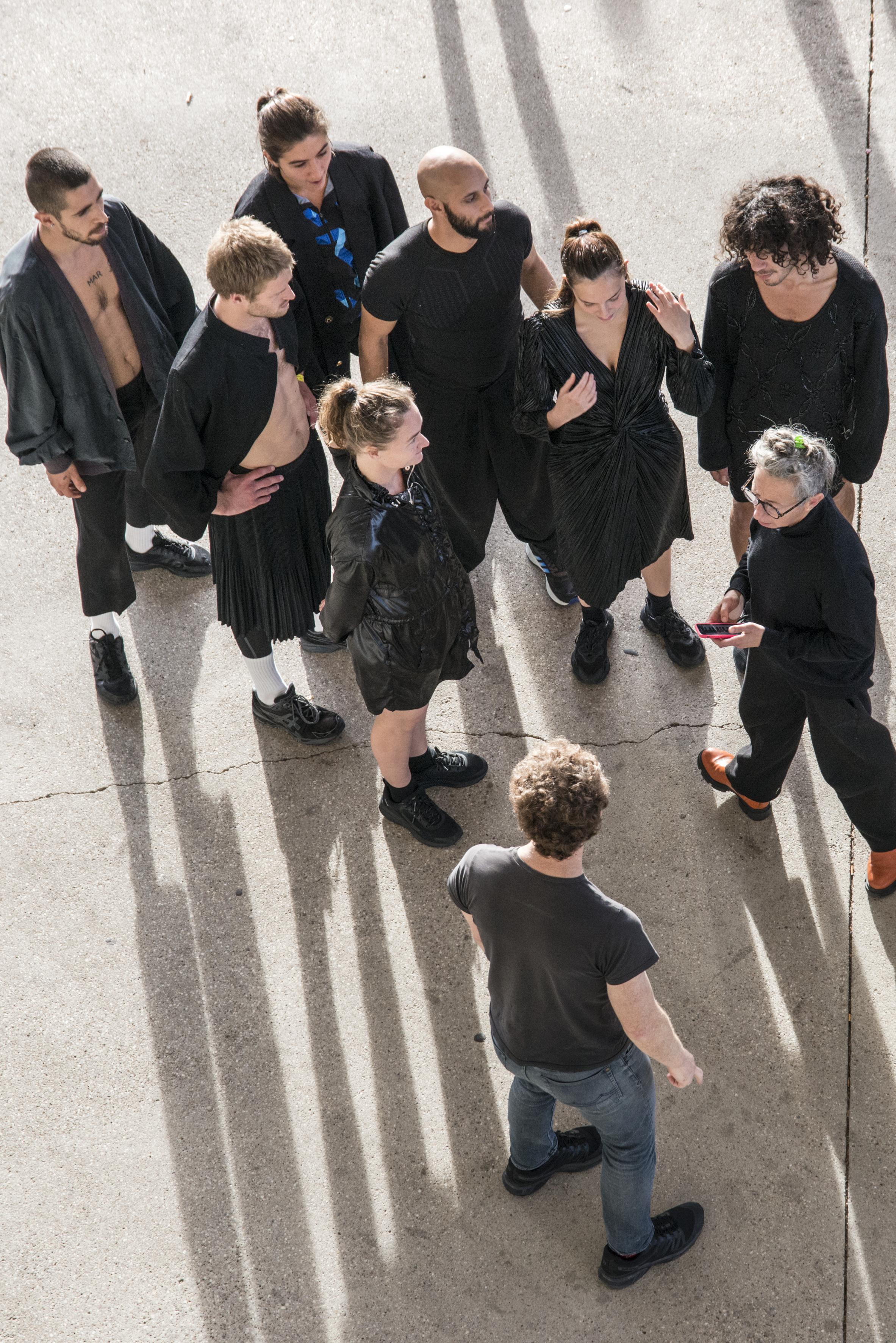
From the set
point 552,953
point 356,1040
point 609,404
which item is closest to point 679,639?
point 609,404

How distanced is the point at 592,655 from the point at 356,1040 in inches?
62.6

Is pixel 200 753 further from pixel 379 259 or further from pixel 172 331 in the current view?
pixel 379 259

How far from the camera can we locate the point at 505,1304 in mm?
2975

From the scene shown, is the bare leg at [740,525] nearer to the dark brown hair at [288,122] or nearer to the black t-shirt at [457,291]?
the black t-shirt at [457,291]

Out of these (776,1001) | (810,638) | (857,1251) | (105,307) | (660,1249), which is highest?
(105,307)

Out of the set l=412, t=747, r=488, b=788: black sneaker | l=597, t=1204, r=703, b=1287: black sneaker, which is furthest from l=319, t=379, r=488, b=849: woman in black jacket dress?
l=597, t=1204, r=703, b=1287: black sneaker

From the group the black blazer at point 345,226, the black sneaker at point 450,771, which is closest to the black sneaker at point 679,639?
the black sneaker at point 450,771

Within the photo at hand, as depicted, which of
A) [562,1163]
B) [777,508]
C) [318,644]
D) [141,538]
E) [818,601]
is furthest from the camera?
[141,538]

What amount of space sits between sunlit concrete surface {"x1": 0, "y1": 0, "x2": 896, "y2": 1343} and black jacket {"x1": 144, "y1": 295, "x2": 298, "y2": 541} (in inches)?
43.3

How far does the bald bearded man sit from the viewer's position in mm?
3426

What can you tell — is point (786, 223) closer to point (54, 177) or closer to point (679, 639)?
point (679, 639)

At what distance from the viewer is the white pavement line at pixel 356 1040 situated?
3.14 metres

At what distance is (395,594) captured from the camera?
3.20 m

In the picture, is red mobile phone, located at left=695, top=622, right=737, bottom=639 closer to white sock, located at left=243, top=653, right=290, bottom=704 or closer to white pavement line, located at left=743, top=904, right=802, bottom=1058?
white pavement line, located at left=743, top=904, right=802, bottom=1058
